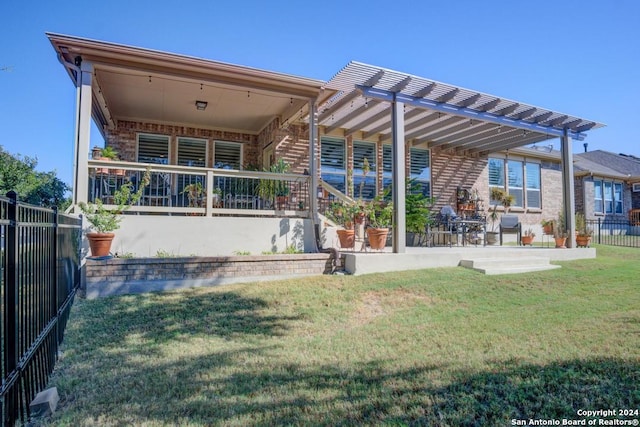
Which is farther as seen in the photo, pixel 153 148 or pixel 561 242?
pixel 153 148

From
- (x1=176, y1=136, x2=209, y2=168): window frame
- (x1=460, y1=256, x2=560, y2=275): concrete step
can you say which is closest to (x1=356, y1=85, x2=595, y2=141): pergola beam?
(x1=460, y1=256, x2=560, y2=275): concrete step

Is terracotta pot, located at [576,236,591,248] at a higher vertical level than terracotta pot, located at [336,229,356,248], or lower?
lower

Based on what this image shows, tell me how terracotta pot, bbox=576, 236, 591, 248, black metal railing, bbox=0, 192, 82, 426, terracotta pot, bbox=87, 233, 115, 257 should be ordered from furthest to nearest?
terracotta pot, bbox=576, 236, 591, 248 < terracotta pot, bbox=87, 233, 115, 257 < black metal railing, bbox=0, 192, 82, 426

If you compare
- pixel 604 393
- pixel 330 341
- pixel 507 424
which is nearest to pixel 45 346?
pixel 330 341

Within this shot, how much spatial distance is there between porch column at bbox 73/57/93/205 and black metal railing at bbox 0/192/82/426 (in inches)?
120

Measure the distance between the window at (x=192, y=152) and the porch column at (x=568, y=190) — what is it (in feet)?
30.4

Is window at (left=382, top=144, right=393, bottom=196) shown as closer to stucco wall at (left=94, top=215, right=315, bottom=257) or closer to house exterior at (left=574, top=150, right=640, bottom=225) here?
stucco wall at (left=94, top=215, right=315, bottom=257)

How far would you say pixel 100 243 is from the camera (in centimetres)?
567

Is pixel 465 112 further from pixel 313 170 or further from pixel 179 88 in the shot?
pixel 179 88

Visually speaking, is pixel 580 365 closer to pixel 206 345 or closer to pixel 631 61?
pixel 206 345

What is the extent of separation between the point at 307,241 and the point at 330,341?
3754 millimetres

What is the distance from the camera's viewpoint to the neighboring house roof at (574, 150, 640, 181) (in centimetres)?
1765

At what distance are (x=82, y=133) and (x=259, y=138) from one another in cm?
514

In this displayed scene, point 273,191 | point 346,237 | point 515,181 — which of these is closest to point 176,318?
point 346,237
